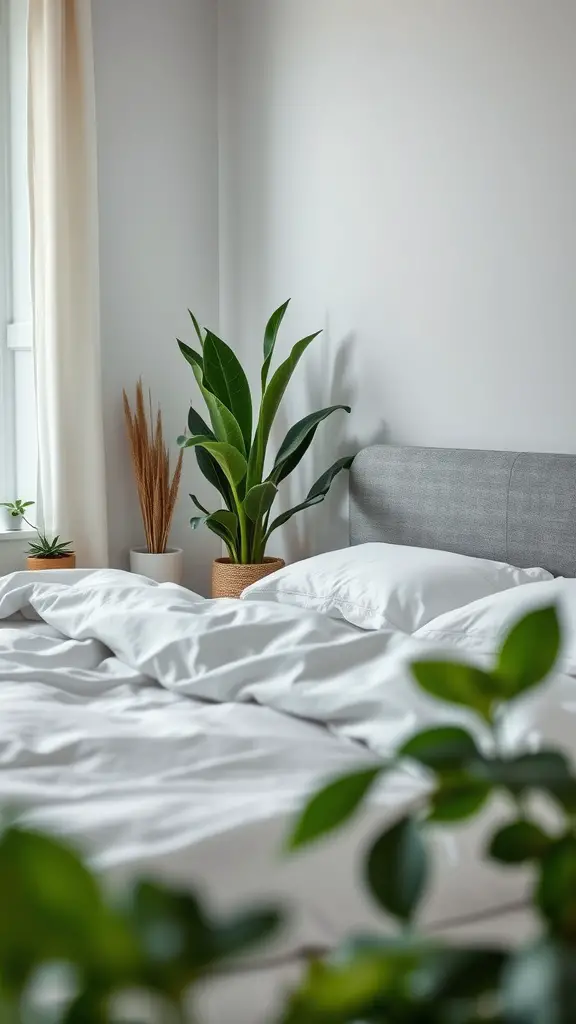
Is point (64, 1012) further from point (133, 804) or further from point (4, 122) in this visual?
point (4, 122)

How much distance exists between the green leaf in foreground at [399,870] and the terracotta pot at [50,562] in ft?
11.8

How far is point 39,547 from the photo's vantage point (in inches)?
152

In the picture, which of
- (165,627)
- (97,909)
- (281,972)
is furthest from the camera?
(165,627)

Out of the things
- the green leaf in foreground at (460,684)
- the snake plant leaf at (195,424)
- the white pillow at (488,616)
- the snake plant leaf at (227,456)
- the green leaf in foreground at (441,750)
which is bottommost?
the white pillow at (488,616)

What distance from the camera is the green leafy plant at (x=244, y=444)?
363 cm

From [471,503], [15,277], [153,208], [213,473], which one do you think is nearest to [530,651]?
[471,503]

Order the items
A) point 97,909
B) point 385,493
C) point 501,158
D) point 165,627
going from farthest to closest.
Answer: point 385,493, point 501,158, point 165,627, point 97,909

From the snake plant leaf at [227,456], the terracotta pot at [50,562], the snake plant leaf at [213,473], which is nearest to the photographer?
the snake plant leaf at [227,456]

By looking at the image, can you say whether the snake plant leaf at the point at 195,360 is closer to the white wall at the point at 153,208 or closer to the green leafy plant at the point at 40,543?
the white wall at the point at 153,208

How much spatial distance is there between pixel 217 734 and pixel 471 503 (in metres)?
1.61

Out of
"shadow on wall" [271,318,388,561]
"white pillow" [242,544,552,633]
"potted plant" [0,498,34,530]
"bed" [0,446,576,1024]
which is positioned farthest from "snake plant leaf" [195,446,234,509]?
"bed" [0,446,576,1024]

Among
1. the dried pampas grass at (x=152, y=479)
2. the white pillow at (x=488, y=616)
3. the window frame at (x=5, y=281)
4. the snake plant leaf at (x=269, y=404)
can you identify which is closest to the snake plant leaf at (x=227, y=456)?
the snake plant leaf at (x=269, y=404)

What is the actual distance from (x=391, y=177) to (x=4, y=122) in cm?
158

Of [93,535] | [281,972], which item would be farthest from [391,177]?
[281,972]
